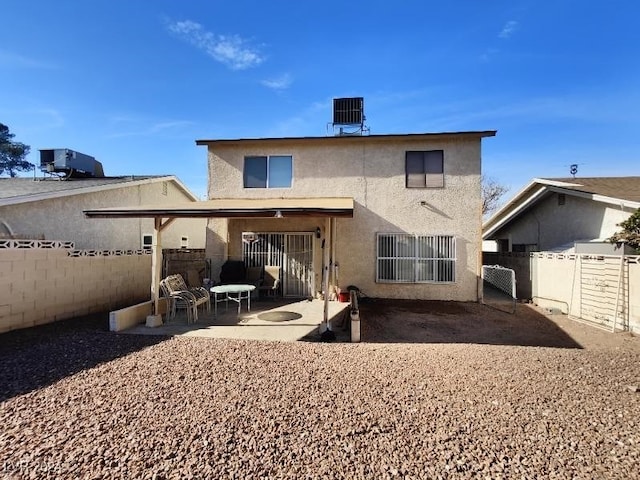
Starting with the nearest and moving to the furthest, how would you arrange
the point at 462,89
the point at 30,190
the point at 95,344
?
1. the point at 95,344
2. the point at 30,190
3. the point at 462,89

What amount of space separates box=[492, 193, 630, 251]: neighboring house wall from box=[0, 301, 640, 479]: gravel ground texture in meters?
6.02

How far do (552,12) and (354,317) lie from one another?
406 inches

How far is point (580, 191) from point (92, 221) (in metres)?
18.2

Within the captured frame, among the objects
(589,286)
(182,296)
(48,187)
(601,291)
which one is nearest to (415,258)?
(589,286)

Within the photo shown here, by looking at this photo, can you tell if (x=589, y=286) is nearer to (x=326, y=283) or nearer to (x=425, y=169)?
(x=425, y=169)

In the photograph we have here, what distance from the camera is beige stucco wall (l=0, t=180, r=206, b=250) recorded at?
9453mm

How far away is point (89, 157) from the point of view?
47.1 ft

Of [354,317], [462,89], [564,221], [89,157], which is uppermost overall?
[462,89]

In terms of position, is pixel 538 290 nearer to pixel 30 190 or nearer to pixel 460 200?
pixel 460 200

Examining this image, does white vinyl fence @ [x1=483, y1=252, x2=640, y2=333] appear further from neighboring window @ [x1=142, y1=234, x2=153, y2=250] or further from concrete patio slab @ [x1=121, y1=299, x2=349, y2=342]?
neighboring window @ [x1=142, y1=234, x2=153, y2=250]

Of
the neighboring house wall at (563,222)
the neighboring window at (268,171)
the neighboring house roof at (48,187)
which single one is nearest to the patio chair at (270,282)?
the neighboring window at (268,171)

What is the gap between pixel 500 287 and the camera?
42.9 ft

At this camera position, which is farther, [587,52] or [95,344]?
[587,52]

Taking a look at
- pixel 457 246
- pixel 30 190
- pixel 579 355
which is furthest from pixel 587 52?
pixel 30 190
